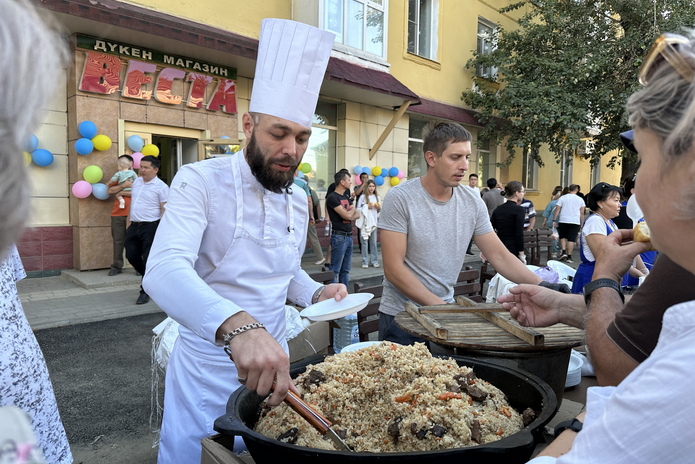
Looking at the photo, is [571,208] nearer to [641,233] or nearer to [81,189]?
[81,189]

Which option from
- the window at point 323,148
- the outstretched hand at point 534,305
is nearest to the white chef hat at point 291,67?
the outstretched hand at point 534,305

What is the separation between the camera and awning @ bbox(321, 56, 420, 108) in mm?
9875

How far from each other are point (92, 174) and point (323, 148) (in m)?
5.45

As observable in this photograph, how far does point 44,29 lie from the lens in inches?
23.2

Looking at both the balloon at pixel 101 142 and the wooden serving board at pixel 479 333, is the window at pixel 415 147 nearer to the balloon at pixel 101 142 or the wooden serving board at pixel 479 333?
the balloon at pixel 101 142

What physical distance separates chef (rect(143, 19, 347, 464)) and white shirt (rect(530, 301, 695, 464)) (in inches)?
45.8

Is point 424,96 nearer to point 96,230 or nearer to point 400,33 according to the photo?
point 400,33

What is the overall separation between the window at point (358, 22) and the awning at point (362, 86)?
674 millimetres

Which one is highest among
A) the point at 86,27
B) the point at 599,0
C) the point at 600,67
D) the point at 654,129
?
the point at 599,0

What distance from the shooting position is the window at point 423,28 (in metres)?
13.3

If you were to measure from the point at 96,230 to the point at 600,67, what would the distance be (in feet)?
44.9

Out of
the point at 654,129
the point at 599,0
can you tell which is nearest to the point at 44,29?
the point at 654,129

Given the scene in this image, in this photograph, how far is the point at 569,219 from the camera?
11.3 metres

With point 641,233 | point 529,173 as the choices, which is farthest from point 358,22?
point 641,233
